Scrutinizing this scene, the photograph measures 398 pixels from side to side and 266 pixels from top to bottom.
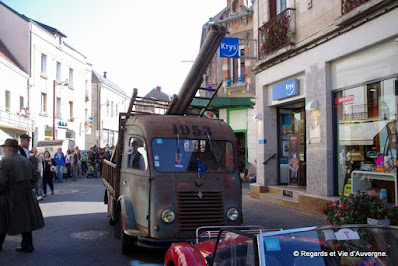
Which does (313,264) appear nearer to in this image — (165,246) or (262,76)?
(165,246)

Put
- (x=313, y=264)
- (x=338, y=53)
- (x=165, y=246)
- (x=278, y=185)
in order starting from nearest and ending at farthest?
(x=313, y=264), (x=165, y=246), (x=338, y=53), (x=278, y=185)

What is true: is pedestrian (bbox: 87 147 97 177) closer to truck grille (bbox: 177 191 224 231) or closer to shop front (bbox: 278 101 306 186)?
shop front (bbox: 278 101 306 186)

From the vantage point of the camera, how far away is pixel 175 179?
591 centimetres

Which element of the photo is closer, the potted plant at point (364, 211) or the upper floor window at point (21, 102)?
the potted plant at point (364, 211)

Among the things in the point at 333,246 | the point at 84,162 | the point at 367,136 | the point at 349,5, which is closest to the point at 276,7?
the point at 349,5

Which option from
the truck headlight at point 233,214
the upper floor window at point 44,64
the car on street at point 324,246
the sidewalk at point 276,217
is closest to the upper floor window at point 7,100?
the upper floor window at point 44,64

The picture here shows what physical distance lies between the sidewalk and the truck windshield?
2.52 meters

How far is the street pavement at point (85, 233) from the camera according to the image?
589 cm

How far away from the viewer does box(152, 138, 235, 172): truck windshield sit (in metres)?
6.14

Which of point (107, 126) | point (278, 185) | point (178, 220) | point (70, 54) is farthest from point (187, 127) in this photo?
point (107, 126)

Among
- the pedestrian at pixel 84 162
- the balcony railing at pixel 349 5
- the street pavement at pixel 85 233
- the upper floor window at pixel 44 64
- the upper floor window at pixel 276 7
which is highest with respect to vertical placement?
the upper floor window at pixel 44 64

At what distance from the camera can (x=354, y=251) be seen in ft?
8.66

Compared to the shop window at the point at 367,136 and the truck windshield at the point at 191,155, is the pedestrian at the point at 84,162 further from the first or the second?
the truck windshield at the point at 191,155

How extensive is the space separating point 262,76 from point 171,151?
718 cm
